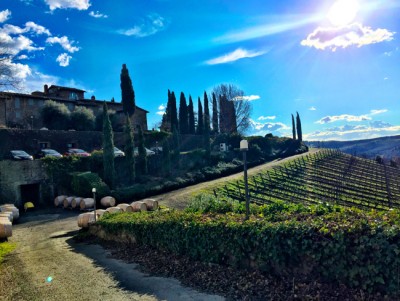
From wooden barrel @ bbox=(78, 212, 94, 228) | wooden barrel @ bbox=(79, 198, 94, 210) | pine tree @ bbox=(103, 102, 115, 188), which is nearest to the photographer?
wooden barrel @ bbox=(78, 212, 94, 228)

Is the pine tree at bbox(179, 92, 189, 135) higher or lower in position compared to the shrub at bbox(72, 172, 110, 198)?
higher

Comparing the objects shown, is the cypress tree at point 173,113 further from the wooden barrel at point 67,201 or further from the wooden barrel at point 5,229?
the wooden barrel at point 5,229

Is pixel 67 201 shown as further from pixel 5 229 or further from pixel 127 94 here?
pixel 127 94

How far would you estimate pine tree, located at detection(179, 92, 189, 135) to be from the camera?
56.9 metres

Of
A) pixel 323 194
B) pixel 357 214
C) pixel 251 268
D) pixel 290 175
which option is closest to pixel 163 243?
pixel 251 268

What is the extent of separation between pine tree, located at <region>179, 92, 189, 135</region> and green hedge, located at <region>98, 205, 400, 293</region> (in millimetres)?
49045

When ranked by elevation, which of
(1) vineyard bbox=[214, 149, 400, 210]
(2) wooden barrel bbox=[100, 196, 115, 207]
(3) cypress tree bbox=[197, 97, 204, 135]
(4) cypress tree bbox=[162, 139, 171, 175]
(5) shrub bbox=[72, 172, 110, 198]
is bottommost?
(1) vineyard bbox=[214, 149, 400, 210]

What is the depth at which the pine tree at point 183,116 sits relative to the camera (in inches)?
2242

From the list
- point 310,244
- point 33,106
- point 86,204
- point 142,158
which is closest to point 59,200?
point 86,204

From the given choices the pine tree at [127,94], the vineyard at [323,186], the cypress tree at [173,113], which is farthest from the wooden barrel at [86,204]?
the cypress tree at [173,113]

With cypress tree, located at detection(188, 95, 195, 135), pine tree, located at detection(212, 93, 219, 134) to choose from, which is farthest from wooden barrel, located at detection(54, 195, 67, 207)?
pine tree, located at detection(212, 93, 219, 134)

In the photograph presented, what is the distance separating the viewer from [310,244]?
5434mm

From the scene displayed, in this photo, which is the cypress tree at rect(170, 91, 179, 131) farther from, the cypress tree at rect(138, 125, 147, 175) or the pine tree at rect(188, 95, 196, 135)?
the cypress tree at rect(138, 125, 147, 175)

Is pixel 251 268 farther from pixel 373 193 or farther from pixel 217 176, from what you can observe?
pixel 217 176
